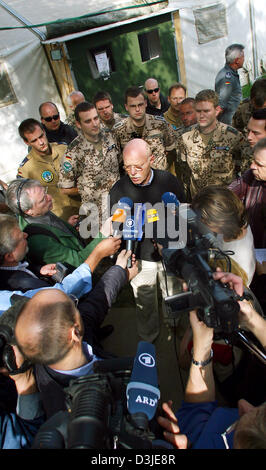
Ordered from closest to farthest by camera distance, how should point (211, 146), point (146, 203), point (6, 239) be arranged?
point (6, 239), point (146, 203), point (211, 146)

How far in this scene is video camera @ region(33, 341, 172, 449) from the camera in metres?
0.90

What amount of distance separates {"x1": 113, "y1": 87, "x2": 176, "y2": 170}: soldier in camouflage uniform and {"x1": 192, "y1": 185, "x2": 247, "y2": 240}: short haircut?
2372mm

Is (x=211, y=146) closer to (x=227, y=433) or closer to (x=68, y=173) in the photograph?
(x=68, y=173)

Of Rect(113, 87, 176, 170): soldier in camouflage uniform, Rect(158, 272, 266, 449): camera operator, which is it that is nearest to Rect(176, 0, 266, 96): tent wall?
Rect(113, 87, 176, 170): soldier in camouflage uniform

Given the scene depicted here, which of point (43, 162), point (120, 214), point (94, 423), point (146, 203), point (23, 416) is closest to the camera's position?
point (94, 423)

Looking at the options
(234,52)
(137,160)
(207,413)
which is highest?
(234,52)

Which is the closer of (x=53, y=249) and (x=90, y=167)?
(x=53, y=249)

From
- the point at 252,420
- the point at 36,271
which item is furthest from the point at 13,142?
the point at 252,420

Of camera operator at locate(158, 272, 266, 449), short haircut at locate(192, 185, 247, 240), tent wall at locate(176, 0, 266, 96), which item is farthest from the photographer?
tent wall at locate(176, 0, 266, 96)

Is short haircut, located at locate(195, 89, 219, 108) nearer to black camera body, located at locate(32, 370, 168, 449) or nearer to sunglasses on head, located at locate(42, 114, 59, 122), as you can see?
sunglasses on head, located at locate(42, 114, 59, 122)

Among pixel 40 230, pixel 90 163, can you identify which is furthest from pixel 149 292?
pixel 90 163

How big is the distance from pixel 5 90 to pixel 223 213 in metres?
6.66

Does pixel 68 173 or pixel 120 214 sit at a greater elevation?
pixel 120 214

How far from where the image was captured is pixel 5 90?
6.71 m
